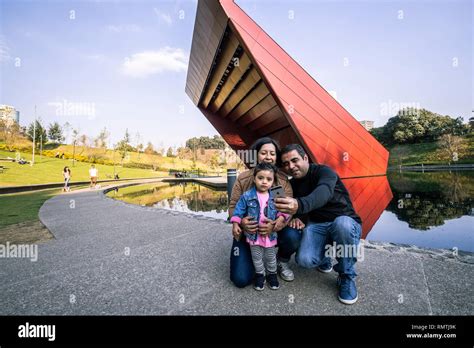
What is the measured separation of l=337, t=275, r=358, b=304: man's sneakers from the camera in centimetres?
174

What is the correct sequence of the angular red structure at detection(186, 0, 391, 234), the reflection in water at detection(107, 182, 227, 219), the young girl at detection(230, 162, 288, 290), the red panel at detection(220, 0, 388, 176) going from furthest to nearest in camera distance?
the angular red structure at detection(186, 0, 391, 234) → the red panel at detection(220, 0, 388, 176) → the reflection in water at detection(107, 182, 227, 219) → the young girl at detection(230, 162, 288, 290)

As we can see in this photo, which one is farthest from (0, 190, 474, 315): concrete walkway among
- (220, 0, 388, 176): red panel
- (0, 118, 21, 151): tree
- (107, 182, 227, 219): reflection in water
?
(0, 118, 21, 151): tree

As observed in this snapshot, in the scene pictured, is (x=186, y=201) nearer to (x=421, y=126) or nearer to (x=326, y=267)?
(x=326, y=267)

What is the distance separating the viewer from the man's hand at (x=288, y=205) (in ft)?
5.88

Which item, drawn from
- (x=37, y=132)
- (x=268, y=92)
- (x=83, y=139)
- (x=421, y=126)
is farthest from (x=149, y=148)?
(x=421, y=126)

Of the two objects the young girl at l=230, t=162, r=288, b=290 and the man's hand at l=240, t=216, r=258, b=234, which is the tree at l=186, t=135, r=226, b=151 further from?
the man's hand at l=240, t=216, r=258, b=234

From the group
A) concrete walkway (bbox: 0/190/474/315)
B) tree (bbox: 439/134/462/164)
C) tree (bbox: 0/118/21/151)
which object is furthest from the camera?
tree (bbox: 0/118/21/151)

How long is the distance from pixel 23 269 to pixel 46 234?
185cm

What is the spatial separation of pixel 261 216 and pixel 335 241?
27.3 inches

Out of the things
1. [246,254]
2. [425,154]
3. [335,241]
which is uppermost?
[425,154]

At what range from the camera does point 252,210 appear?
198 centimetres

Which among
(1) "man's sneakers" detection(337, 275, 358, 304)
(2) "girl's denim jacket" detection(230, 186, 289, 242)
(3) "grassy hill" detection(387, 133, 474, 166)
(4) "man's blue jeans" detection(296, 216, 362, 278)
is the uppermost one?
(3) "grassy hill" detection(387, 133, 474, 166)

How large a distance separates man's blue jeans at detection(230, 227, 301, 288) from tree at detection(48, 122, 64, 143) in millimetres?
64925

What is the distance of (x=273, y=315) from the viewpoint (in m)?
1.61
